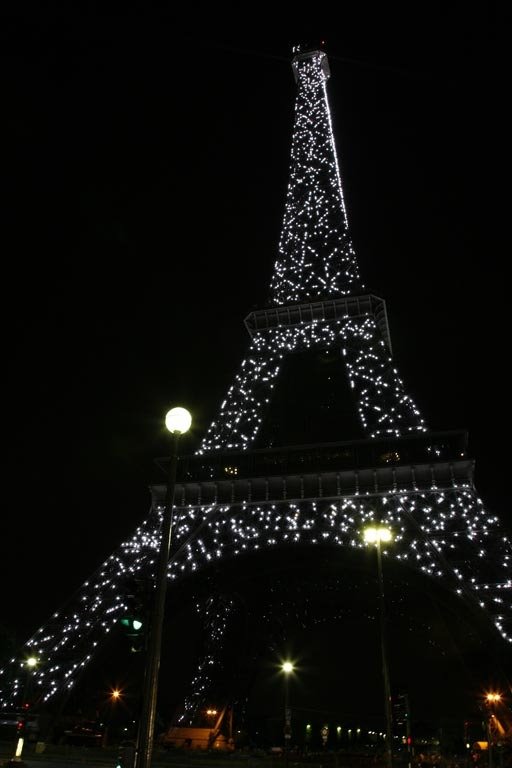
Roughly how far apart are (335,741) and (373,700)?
4962mm

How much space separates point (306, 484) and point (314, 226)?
65.0 ft

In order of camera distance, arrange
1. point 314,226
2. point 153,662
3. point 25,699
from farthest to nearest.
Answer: point 314,226 → point 25,699 → point 153,662

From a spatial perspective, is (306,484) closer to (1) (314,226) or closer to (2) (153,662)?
(1) (314,226)

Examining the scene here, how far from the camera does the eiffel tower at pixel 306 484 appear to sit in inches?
1072

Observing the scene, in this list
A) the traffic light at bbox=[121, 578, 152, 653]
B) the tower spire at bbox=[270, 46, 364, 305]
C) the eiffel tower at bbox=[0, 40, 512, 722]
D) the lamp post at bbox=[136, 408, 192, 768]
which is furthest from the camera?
the tower spire at bbox=[270, 46, 364, 305]

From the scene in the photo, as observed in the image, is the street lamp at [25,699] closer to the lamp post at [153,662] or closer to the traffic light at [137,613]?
the lamp post at [153,662]

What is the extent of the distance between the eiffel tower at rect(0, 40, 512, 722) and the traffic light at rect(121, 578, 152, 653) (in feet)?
61.1

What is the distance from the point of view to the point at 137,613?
341 inches

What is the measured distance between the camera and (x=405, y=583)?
104ft

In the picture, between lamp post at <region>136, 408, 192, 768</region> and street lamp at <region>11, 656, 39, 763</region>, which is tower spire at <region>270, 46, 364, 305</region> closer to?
street lamp at <region>11, 656, 39, 763</region>

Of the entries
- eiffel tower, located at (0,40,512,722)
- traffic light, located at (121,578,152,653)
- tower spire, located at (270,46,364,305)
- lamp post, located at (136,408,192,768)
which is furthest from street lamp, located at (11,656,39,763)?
tower spire, located at (270,46,364,305)

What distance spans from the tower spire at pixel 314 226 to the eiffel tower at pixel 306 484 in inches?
4.2

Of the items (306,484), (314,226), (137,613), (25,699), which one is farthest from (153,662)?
(314,226)

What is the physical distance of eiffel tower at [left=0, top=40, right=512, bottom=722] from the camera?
2722 cm
